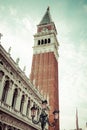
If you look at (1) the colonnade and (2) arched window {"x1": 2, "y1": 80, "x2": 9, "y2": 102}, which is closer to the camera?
(1) the colonnade

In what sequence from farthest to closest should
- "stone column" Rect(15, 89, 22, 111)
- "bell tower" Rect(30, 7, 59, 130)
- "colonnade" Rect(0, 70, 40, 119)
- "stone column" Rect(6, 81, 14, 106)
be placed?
1. "bell tower" Rect(30, 7, 59, 130)
2. "stone column" Rect(15, 89, 22, 111)
3. "stone column" Rect(6, 81, 14, 106)
4. "colonnade" Rect(0, 70, 40, 119)

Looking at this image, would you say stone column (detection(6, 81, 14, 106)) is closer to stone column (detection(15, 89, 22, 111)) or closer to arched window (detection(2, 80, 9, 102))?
arched window (detection(2, 80, 9, 102))

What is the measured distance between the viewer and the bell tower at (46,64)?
3666 centimetres

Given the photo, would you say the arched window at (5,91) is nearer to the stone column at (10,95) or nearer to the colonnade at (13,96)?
the colonnade at (13,96)

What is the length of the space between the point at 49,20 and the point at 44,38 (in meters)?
6.83

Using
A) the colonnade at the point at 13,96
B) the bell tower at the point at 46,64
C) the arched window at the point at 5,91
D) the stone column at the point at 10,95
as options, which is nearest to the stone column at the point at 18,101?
the colonnade at the point at 13,96

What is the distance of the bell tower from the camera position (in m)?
36.7

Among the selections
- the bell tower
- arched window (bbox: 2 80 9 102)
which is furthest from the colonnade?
the bell tower

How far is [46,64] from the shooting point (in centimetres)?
4047

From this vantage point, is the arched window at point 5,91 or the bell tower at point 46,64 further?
the bell tower at point 46,64

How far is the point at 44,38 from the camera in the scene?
44219 millimetres

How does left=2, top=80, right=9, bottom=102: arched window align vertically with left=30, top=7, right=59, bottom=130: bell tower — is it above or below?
below

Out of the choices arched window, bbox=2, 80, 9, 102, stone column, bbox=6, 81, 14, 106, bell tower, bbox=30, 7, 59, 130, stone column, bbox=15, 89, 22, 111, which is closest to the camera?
arched window, bbox=2, 80, 9, 102

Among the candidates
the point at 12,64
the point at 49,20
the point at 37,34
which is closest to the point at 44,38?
the point at 37,34
